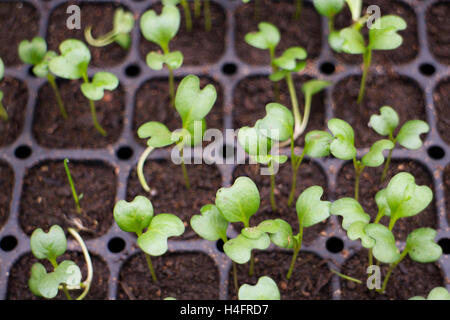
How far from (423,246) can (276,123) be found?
297mm

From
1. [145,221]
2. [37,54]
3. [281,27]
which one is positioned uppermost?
[281,27]

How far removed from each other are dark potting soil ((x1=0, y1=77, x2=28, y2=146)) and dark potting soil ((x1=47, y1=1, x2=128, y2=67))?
12cm

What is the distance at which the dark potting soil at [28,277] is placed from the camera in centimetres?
101

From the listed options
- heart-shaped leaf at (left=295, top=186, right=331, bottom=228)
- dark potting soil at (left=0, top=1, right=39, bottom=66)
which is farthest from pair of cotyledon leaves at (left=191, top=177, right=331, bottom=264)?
dark potting soil at (left=0, top=1, right=39, bottom=66)

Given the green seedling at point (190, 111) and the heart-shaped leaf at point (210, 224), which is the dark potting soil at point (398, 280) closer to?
the heart-shaped leaf at point (210, 224)

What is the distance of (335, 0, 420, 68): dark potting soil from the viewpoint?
121 cm

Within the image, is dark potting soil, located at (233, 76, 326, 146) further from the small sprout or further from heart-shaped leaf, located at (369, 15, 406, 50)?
the small sprout

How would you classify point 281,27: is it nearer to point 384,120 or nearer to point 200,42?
point 200,42

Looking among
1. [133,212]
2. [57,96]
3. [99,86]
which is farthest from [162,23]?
[133,212]

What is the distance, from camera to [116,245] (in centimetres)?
105

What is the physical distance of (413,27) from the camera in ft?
4.08

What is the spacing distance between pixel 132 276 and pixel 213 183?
0.23 m

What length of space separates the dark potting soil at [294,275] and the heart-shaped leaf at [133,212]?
0.21 m
